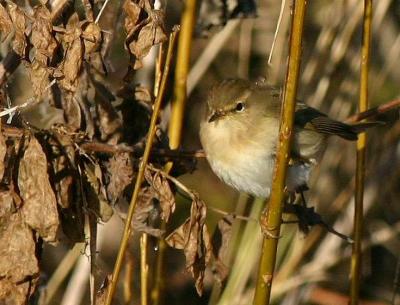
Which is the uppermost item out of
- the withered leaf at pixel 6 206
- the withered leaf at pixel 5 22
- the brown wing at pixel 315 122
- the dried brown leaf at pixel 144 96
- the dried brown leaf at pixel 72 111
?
the withered leaf at pixel 5 22

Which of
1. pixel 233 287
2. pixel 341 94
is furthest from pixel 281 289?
pixel 341 94

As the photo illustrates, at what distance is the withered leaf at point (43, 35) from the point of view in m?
1.93

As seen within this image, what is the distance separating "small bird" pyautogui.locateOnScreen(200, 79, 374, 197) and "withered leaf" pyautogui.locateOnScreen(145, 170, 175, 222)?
0.72m

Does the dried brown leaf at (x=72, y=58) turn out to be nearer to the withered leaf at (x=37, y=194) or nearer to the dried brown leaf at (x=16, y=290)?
the withered leaf at (x=37, y=194)

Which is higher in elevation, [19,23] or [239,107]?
[19,23]

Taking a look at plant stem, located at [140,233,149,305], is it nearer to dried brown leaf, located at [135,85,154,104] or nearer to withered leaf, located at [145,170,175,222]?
withered leaf, located at [145,170,175,222]

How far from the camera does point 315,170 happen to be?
11.4 feet

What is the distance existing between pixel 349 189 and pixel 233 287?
994 millimetres

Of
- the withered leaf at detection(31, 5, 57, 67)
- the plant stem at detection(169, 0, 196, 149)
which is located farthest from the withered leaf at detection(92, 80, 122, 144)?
the withered leaf at detection(31, 5, 57, 67)

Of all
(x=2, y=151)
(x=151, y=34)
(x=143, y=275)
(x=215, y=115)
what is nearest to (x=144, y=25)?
(x=151, y=34)

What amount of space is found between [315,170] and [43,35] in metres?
1.80

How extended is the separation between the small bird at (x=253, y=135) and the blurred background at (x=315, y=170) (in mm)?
159

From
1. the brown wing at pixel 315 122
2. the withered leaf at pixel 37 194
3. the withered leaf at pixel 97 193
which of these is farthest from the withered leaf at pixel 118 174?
the brown wing at pixel 315 122

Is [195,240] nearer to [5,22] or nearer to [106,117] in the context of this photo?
[106,117]
